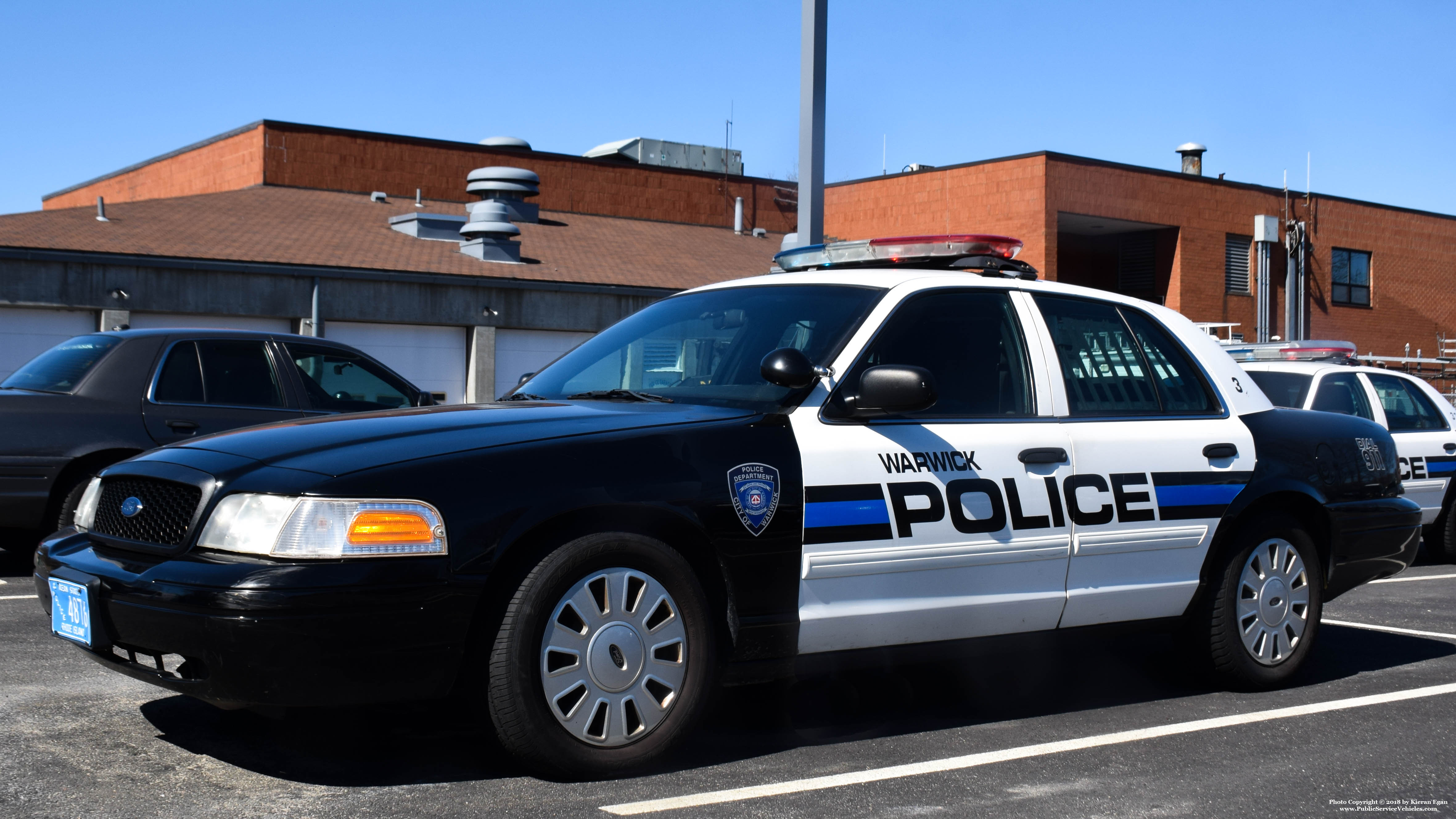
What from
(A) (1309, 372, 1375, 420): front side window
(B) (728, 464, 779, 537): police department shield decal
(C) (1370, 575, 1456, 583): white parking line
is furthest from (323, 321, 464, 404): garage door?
(B) (728, 464, 779, 537): police department shield decal

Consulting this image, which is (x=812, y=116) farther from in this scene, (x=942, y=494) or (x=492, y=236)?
(x=492, y=236)

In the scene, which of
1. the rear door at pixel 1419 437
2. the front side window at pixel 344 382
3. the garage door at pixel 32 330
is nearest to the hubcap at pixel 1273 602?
the front side window at pixel 344 382

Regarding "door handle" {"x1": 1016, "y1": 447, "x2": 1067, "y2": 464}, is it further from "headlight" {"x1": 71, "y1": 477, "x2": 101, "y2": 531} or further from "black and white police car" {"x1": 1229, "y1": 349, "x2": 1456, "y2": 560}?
"black and white police car" {"x1": 1229, "y1": 349, "x2": 1456, "y2": 560}

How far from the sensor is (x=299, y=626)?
3.78m

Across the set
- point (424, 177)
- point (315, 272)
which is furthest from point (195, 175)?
point (315, 272)

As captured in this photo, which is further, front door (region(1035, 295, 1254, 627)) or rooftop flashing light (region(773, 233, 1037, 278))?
rooftop flashing light (region(773, 233, 1037, 278))

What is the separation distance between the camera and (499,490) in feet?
13.3

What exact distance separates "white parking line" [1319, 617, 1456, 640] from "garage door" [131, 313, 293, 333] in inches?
733

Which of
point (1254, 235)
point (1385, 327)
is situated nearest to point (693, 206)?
point (1254, 235)

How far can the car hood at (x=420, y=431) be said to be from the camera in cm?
410

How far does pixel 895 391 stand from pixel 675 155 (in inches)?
1580

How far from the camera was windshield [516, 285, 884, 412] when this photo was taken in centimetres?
494

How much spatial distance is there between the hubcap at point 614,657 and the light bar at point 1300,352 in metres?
8.43

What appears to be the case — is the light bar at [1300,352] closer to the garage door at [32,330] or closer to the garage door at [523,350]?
the garage door at [523,350]
